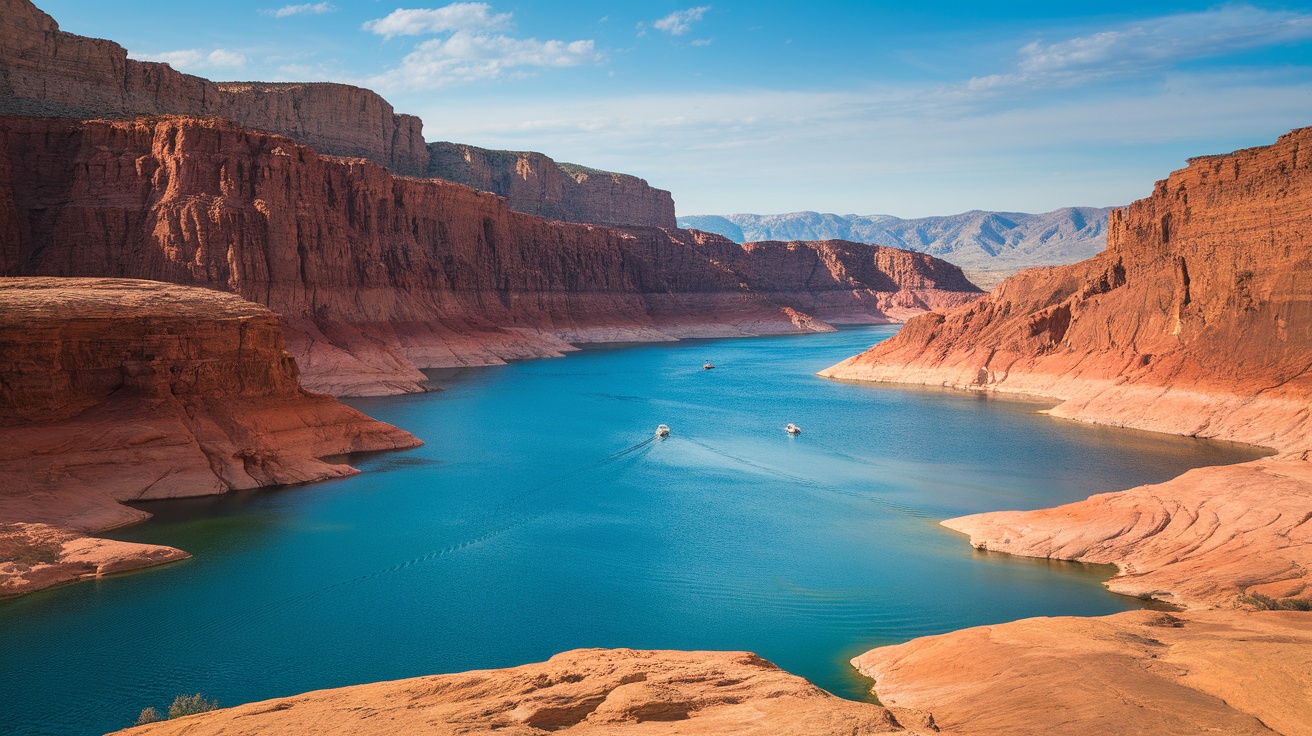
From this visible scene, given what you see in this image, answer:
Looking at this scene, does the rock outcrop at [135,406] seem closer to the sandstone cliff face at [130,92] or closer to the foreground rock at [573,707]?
the foreground rock at [573,707]

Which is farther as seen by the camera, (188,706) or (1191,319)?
(1191,319)

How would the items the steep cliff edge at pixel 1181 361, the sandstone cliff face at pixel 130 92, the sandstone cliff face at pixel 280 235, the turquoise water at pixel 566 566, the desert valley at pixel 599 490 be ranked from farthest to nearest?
the sandstone cliff face at pixel 130 92, the sandstone cliff face at pixel 280 235, the steep cliff edge at pixel 1181 361, the turquoise water at pixel 566 566, the desert valley at pixel 599 490

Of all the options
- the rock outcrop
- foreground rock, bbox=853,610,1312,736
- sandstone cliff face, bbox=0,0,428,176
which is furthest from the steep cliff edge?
sandstone cliff face, bbox=0,0,428,176

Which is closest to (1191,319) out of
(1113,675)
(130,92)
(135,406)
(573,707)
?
(1113,675)

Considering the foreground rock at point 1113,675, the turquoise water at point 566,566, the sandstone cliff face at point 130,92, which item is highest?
the sandstone cliff face at point 130,92

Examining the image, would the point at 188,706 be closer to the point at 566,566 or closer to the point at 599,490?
the point at 566,566

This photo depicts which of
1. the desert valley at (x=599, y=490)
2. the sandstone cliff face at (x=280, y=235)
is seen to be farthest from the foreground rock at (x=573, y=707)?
the sandstone cliff face at (x=280, y=235)

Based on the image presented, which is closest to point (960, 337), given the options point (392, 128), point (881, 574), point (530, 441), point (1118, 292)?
point (1118, 292)
